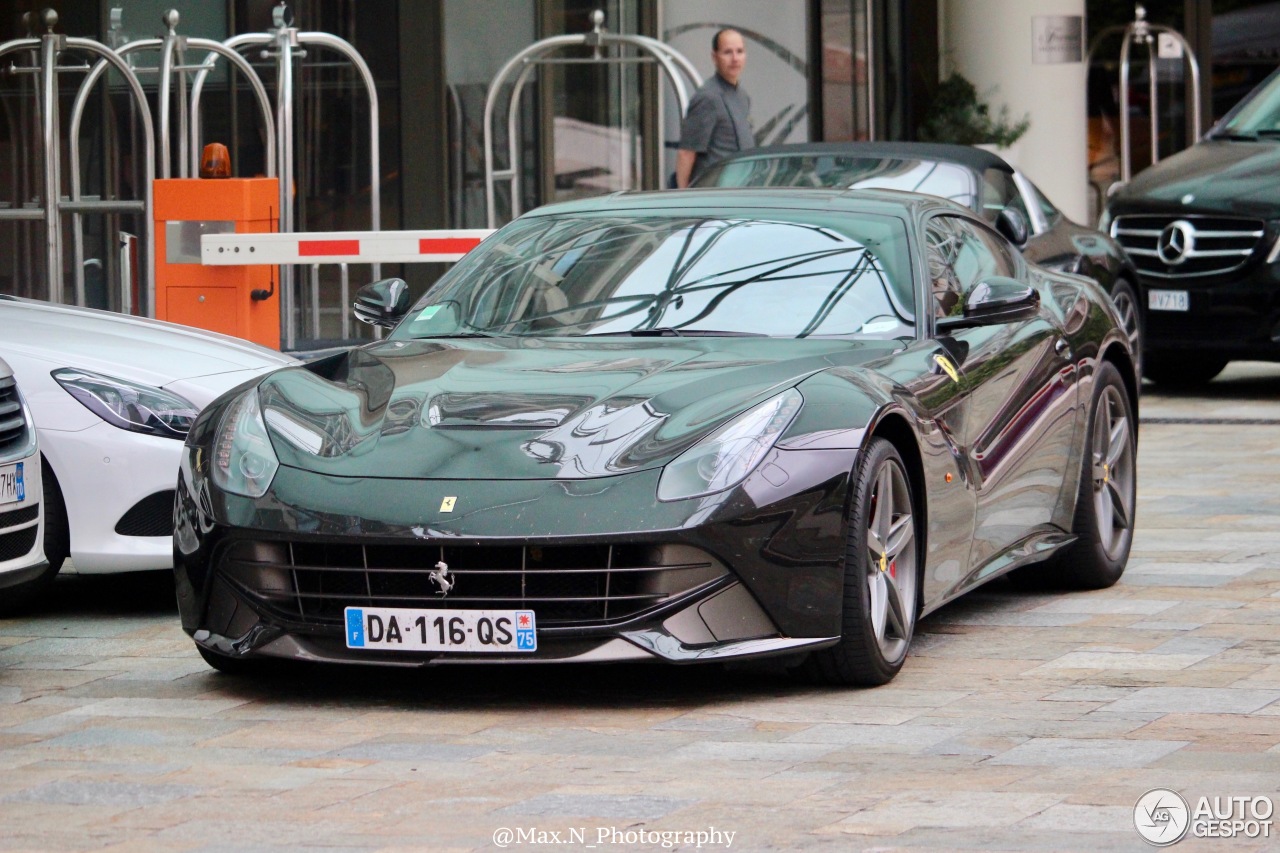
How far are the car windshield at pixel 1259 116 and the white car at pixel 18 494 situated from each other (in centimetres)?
1024

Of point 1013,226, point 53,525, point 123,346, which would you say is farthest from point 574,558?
point 1013,226

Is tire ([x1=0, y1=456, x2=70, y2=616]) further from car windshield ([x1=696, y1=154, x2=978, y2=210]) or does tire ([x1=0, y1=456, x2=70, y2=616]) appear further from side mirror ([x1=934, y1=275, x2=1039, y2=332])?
car windshield ([x1=696, y1=154, x2=978, y2=210])

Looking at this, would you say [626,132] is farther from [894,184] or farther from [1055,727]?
[1055,727]

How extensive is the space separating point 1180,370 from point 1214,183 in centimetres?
143

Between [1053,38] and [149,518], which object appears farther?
[1053,38]

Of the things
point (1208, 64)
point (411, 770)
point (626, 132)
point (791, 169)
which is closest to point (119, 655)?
point (411, 770)

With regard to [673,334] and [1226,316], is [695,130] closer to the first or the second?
[1226,316]

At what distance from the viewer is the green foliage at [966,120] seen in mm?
21172

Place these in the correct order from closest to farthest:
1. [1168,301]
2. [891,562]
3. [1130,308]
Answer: [891,562]
[1130,308]
[1168,301]

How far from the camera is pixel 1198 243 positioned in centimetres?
1398

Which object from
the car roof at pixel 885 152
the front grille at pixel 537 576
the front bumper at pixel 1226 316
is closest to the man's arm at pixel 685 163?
the car roof at pixel 885 152

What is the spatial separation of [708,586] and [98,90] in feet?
39.5

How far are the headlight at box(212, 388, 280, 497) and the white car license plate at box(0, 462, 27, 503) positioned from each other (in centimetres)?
61

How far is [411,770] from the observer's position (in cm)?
506
